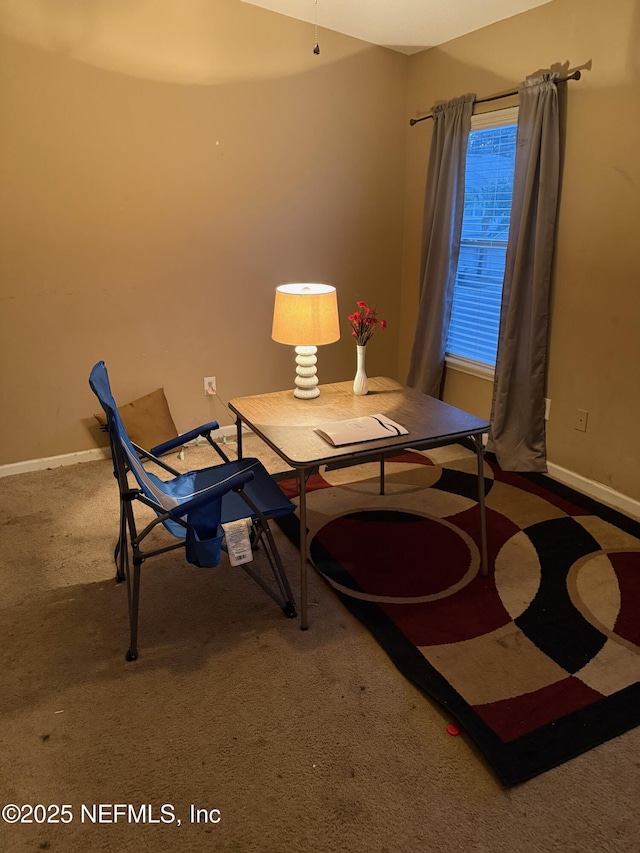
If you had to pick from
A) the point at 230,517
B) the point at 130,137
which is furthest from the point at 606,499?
the point at 130,137

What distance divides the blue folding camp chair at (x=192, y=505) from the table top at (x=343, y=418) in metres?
0.19

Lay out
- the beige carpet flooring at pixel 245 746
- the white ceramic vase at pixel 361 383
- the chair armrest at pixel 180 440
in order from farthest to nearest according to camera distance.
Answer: the white ceramic vase at pixel 361 383 < the chair armrest at pixel 180 440 < the beige carpet flooring at pixel 245 746

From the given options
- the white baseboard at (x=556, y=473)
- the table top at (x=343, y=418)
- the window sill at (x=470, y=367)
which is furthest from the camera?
the window sill at (x=470, y=367)

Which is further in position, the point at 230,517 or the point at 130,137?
the point at 130,137

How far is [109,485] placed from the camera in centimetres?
334

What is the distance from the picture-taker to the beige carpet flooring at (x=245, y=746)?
58.7 inches

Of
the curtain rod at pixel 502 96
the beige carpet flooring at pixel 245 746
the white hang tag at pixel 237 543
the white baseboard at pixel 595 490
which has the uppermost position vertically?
the curtain rod at pixel 502 96

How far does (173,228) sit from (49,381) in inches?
44.0

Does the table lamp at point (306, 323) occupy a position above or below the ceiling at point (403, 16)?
below

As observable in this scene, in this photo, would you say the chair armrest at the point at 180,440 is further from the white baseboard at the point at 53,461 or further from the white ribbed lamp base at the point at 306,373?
the white baseboard at the point at 53,461

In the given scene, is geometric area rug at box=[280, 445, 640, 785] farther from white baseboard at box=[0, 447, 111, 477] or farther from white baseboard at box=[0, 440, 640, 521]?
white baseboard at box=[0, 447, 111, 477]

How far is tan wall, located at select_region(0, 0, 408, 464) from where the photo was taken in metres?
3.18

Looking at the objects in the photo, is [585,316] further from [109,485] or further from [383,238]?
[109,485]

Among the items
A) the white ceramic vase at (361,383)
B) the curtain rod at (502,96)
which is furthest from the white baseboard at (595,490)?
the curtain rod at (502,96)
